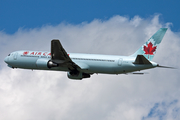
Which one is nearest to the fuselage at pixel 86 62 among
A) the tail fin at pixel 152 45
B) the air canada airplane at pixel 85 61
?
the air canada airplane at pixel 85 61

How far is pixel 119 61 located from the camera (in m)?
51.8

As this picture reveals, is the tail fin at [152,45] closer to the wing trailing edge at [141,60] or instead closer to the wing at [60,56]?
the wing trailing edge at [141,60]

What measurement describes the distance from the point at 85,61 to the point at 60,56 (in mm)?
4591

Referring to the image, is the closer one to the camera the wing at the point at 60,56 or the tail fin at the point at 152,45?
the wing at the point at 60,56

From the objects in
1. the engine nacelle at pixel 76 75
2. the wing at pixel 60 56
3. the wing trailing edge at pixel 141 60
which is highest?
the wing at pixel 60 56

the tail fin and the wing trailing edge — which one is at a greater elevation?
the tail fin

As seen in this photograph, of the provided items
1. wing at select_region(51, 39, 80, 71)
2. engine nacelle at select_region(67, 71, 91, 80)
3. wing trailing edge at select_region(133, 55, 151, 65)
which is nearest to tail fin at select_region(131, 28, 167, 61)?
wing trailing edge at select_region(133, 55, 151, 65)

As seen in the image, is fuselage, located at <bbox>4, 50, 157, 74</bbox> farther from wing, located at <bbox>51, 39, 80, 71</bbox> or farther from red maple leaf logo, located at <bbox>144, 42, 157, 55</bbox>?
red maple leaf logo, located at <bbox>144, 42, 157, 55</bbox>

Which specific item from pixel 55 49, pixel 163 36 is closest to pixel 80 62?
pixel 55 49

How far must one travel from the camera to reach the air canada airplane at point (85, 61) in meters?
50.4

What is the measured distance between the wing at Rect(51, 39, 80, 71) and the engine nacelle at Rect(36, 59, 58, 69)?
40.5 inches

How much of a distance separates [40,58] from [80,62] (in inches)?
265

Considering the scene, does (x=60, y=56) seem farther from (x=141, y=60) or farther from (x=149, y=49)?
(x=149, y=49)

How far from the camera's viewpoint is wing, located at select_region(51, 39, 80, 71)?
49.1m
